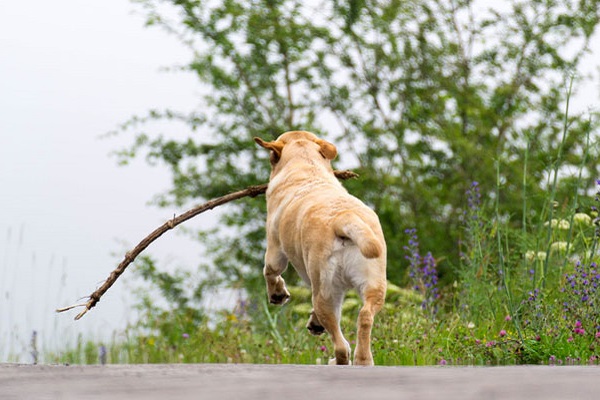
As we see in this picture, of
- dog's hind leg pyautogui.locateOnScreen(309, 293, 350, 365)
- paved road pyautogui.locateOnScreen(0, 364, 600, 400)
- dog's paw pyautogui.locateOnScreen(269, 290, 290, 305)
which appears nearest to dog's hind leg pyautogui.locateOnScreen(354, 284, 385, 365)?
dog's hind leg pyautogui.locateOnScreen(309, 293, 350, 365)

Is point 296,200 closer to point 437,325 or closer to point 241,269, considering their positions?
point 437,325

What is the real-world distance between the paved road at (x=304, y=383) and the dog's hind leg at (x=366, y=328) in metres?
1.73

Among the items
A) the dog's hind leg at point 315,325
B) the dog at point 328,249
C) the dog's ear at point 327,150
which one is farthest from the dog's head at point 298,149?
the dog's hind leg at point 315,325

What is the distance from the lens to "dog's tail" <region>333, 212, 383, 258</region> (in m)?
4.76

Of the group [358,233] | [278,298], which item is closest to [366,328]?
[358,233]

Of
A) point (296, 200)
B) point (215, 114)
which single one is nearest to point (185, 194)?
point (215, 114)

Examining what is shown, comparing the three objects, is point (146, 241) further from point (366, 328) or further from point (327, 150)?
point (366, 328)

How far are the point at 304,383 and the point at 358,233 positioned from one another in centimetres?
225

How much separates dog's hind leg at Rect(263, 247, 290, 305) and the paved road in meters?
2.71

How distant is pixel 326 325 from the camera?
5.18 meters

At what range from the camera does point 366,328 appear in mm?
4793

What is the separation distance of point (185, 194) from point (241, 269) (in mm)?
1747

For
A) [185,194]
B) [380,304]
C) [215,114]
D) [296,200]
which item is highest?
[215,114]

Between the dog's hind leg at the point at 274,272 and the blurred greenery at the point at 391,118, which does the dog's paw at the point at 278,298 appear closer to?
the dog's hind leg at the point at 274,272
